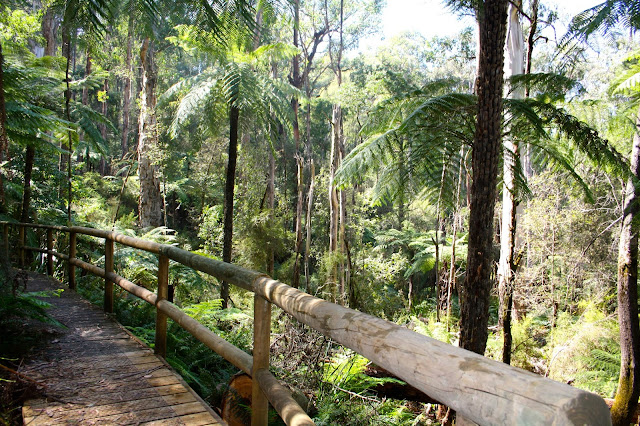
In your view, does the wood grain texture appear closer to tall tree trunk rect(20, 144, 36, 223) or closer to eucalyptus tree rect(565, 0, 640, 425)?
eucalyptus tree rect(565, 0, 640, 425)

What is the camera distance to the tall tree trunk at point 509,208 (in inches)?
262

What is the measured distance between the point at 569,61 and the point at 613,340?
25.3ft

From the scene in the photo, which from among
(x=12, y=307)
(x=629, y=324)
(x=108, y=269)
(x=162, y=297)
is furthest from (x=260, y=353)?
(x=629, y=324)

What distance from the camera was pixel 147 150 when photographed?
40.4 feet

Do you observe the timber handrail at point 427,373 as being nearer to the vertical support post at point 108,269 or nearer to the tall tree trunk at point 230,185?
the vertical support post at point 108,269

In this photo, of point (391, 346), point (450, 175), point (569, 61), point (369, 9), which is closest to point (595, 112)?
point (569, 61)

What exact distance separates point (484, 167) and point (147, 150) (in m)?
10.1

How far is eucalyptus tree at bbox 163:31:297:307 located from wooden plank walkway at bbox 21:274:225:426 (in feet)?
20.6

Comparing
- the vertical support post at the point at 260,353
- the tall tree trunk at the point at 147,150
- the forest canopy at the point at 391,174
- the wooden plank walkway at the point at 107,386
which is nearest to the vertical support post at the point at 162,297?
the wooden plank walkway at the point at 107,386

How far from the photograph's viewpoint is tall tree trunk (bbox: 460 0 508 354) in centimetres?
482

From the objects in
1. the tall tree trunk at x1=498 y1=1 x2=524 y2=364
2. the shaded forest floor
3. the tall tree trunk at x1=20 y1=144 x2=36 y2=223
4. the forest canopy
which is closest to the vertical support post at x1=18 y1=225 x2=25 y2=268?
the forest canopy

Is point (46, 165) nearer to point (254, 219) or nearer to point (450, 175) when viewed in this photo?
point (254, 219)

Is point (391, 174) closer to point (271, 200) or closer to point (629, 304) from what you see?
point (629, 304)

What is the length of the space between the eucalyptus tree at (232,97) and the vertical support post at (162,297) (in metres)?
6.30
